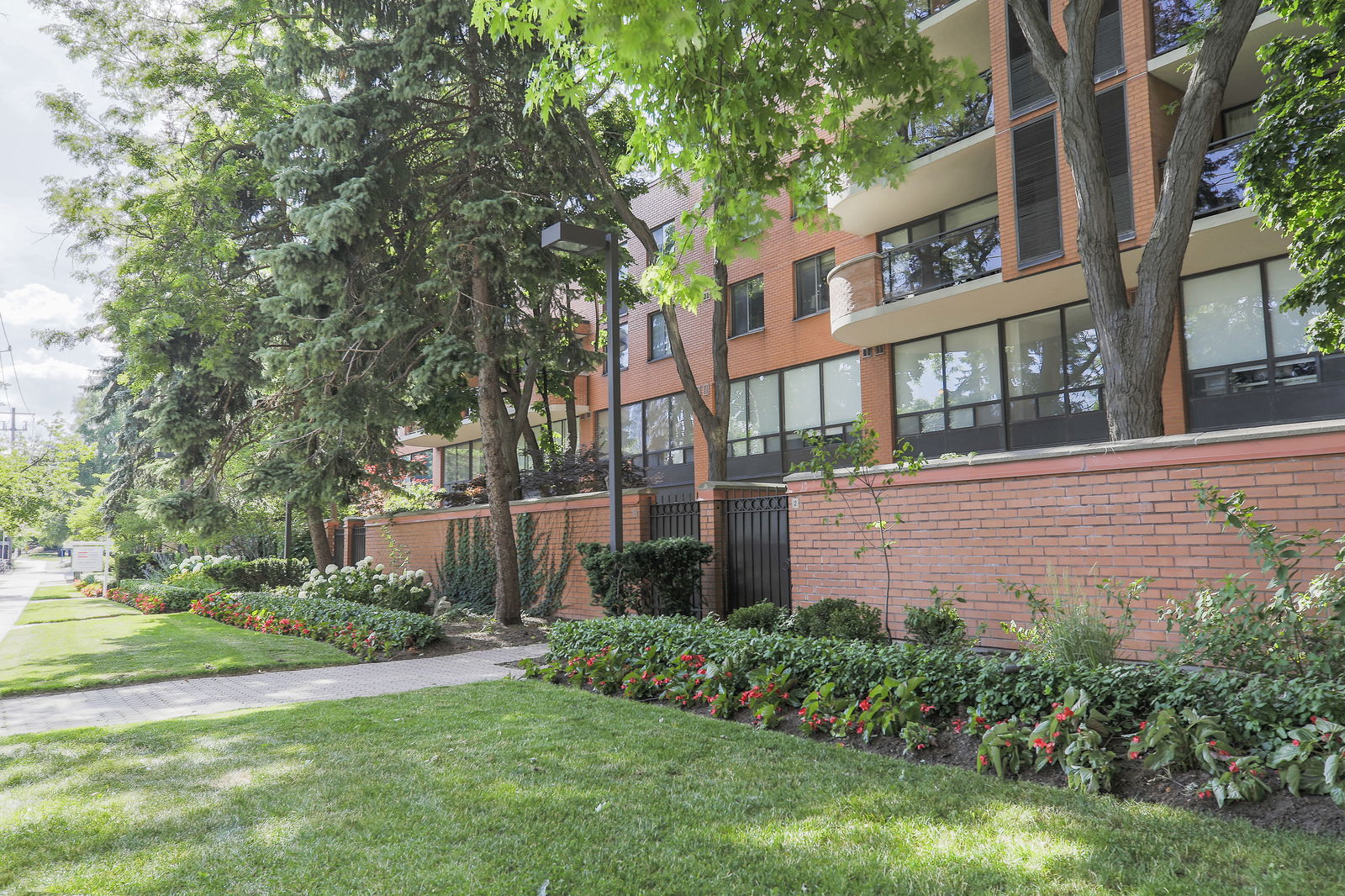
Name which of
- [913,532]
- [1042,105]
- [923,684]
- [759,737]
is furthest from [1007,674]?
[1042,105]

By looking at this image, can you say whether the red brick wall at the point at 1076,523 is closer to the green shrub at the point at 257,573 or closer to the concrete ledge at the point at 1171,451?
the concrete ledge at the point at 1171,451

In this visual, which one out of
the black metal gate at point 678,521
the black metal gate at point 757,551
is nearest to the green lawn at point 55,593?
the black metal gate at point 678,521

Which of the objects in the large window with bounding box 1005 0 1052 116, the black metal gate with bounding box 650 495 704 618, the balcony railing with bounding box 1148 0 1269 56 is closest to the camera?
the black metal gate with bounding box 650 495 704 618

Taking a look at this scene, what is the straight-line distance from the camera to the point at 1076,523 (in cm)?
719

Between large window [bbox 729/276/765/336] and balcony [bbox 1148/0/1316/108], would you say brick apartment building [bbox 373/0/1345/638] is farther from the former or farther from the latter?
large window [bbox 729/276/765/336]

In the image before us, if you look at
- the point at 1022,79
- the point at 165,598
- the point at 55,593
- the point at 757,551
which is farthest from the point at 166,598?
the point at 1022,79

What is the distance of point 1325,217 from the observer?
8344 mm

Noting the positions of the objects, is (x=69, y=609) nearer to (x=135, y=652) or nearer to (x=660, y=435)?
(x=135, y=652)

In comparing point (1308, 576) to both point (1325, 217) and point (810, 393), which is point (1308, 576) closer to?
point (1325, 217)

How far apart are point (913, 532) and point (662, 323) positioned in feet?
51.6

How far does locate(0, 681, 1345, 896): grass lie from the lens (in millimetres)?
3076

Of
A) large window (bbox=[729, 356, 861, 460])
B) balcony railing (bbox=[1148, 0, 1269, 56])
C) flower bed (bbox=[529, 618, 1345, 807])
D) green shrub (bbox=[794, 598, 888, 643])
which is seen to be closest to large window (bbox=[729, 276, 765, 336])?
large window (bbox=[729, 356, 861, 460])

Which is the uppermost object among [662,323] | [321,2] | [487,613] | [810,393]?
[321,2]

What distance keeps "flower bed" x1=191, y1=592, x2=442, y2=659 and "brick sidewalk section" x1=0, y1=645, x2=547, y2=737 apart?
0.61 metres
